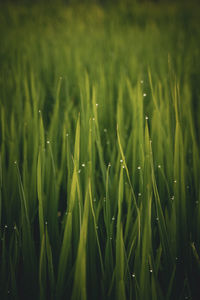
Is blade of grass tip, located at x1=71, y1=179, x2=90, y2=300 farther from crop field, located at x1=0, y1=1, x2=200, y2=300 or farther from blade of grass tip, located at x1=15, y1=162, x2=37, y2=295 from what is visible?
blade of grass tip, located at x1=15, y1=162, x2=37, y2=295

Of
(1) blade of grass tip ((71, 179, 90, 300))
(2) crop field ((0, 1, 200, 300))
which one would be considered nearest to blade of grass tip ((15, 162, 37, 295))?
(2) crop field ((0, 1, 200, 300))

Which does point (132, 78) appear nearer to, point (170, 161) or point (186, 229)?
point (170, 161)

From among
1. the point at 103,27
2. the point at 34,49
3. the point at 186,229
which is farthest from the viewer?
the point at 103,27

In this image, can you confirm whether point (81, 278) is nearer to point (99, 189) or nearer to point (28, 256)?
point (28, 256)

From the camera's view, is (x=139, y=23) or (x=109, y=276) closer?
(x=109, y=276)

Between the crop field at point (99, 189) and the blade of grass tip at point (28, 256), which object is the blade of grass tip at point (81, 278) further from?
the blade of grass tip at point (28, 256)

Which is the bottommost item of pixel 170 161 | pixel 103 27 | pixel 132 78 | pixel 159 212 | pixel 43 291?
pixel 43 291

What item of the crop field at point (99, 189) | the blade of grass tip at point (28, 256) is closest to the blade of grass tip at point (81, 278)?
the crop field at point (99, 189)

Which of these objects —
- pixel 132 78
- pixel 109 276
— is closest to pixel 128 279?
pixel 109 276
